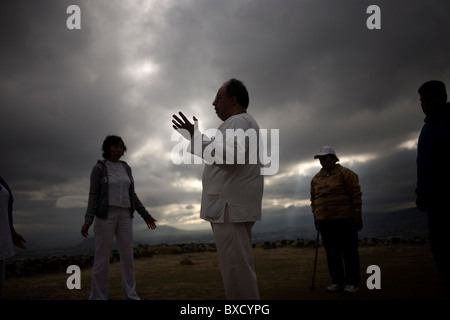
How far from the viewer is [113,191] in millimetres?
3914

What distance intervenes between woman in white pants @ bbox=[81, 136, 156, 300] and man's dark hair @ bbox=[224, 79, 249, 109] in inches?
80.7

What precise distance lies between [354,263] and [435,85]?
258 cm

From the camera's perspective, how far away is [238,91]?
2.69 metres

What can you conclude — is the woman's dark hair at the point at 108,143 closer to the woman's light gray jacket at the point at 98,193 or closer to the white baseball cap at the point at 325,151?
the woman's light gray jacket at the point at 98,193

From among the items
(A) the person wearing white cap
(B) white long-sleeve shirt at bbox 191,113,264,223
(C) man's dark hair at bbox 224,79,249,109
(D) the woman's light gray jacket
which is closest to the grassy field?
(A) the person wearing white cap

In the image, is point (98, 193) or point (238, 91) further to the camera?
point (98, 193)

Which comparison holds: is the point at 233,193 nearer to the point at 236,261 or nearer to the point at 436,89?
the point at 236,261

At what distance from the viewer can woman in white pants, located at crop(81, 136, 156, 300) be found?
3.74 metres

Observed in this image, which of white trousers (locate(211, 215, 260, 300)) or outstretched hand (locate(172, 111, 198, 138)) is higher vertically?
outstretched hand (locate(172, 111, 198, 138))

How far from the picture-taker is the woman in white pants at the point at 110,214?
3740mm

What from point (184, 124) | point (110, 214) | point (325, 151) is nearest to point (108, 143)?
point (110, 214)

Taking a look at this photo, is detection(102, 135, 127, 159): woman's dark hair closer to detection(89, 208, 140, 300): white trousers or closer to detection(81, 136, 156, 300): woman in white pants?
detection(81, 136, 156, 300): woman in white pants

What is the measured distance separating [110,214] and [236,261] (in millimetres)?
2120
